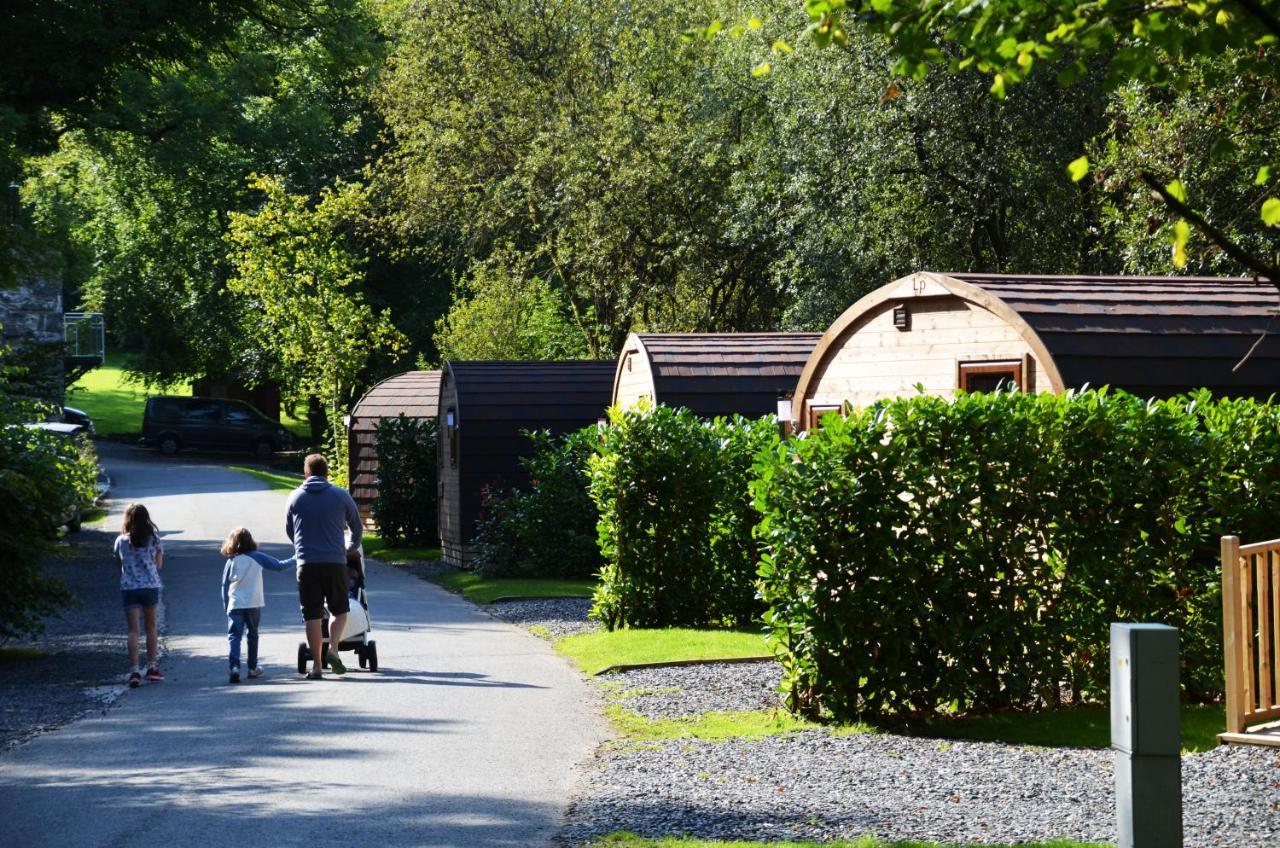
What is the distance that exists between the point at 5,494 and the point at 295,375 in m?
33.5

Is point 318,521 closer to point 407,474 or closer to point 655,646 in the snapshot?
point 655,646

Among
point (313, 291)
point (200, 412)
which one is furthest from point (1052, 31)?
point (200, 412)

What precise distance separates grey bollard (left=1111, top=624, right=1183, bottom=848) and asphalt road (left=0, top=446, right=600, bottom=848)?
133 inches

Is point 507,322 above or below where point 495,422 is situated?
above

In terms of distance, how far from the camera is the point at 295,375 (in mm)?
48594

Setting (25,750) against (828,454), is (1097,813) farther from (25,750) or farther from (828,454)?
(25,750)

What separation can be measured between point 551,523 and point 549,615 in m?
4.85

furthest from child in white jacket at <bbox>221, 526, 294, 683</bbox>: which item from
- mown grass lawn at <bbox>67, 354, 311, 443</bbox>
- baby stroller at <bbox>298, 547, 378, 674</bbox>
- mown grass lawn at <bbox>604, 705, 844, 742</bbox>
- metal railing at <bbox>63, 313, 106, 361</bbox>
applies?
mown grass lawn at <bbox>67, 354, 311, 443</bbox>

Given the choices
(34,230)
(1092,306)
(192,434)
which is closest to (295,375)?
(192,434)

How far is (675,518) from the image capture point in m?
17.0

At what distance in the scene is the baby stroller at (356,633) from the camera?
14.3m

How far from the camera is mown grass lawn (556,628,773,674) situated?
1495cm

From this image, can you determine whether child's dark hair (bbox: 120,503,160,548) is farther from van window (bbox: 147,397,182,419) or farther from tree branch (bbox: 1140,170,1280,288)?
van window (bbox: 147,397,182,419)

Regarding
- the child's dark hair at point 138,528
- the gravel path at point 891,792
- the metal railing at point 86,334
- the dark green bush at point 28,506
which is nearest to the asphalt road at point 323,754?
the gravel path at point 891,792
